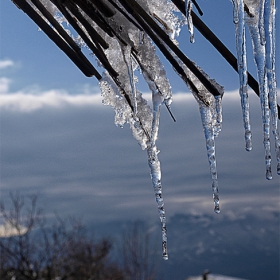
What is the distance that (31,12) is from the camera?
77 centimetres

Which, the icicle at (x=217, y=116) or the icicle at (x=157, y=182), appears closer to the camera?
the icicle at (x=217, y=116)

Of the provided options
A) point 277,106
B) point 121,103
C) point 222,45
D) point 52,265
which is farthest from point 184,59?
point 52,265

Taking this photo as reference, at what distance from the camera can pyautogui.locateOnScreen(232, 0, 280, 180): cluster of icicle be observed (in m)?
0.64

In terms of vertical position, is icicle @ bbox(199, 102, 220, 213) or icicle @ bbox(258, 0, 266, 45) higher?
icicle @ bbox(258, 0, 266, 45)

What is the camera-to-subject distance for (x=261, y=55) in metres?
0.66

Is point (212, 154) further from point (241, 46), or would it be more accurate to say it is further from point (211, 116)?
point (241, 46)

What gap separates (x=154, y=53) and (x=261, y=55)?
0.63 ft

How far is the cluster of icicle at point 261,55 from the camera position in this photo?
641mm

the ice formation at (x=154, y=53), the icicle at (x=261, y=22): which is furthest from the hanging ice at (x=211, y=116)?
the icicle at (x=261, y=22)

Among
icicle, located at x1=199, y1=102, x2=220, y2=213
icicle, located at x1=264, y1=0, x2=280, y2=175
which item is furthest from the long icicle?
icicle, located at x1=264, y1=0, x2=280, y2=175

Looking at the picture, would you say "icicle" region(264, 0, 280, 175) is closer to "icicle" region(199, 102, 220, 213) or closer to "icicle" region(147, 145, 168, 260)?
"icicle" region(199, 102, 220, 213)

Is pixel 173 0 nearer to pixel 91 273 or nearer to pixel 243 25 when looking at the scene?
pixel 243 25

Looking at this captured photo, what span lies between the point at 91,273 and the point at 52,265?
288 cm

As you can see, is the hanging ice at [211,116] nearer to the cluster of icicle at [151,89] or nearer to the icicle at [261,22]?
the cluster of icicle at [151,89]
